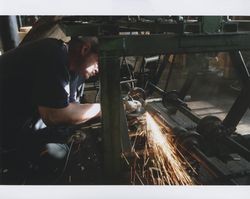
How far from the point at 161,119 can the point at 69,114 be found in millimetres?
756

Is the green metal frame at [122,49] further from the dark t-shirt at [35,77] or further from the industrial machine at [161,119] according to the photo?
the dark t-shirt at [35,77]

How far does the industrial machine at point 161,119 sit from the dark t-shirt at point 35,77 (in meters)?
0.16

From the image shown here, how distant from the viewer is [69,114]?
1.61m

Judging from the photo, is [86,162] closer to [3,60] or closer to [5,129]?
[5,129]

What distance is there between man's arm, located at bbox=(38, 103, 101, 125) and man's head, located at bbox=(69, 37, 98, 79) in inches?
8.4

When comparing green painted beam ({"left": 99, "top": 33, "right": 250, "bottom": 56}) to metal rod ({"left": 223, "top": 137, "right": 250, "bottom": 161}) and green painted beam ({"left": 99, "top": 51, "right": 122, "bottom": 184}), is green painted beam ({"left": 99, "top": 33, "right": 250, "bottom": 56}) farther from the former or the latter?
metal rod ({"left": 223, "top": 137, "right": 250, "bottom": 161})

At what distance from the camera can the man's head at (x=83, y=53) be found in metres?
1.58

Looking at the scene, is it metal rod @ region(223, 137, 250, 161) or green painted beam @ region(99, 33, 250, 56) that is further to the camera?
metal rod @ region(223, 137, 250, 161)

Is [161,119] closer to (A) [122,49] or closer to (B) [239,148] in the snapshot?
(B) [239,148]

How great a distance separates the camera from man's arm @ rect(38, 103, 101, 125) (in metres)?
1.54

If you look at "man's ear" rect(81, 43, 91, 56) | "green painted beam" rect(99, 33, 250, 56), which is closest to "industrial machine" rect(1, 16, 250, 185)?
"green painted beam" rect(99, 33, 250, 56)

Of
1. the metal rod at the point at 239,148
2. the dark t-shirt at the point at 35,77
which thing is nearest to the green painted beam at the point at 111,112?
the dark t-shirt at the point at 35,77
